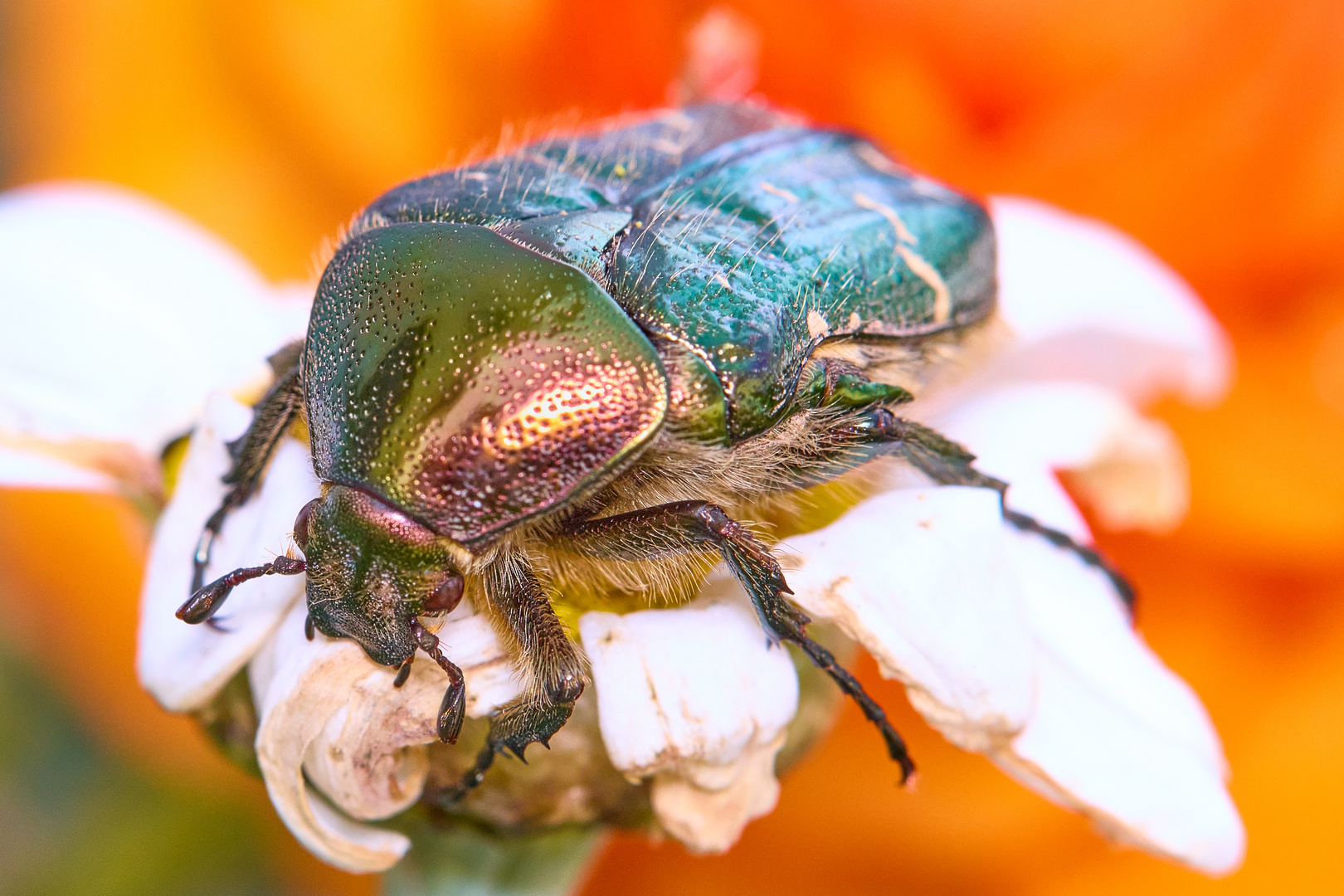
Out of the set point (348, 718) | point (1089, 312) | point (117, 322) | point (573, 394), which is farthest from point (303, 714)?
point (1089, 312)

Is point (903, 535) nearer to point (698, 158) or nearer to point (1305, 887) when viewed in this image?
point (698, 158)

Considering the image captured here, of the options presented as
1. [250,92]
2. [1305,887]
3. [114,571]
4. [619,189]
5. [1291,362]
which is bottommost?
[114,571]

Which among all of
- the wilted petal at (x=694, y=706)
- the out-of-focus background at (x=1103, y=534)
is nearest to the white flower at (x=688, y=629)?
the wilted petal at (x=694, y=706)

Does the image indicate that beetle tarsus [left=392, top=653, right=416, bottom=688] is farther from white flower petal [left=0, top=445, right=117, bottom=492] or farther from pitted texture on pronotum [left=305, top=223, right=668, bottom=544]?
white flower petal [left=0, top=445, right=117, bottom=492]

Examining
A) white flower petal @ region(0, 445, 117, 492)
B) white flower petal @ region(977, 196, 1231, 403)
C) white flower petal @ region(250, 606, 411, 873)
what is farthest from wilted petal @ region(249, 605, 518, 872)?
white flower petal @ region(977, 196, 1231, 403)

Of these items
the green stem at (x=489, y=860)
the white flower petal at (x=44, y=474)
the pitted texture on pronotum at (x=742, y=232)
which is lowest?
the green stem at (x=489, y=860)

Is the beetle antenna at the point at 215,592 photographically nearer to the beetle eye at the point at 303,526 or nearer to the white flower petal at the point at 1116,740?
the beetle eye at the point at 303,526

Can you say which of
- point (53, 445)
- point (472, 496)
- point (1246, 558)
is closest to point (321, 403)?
point (472, 496)
